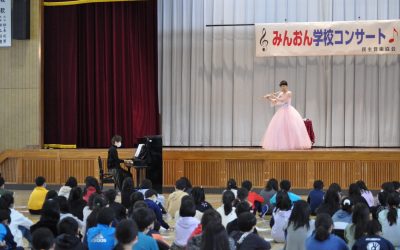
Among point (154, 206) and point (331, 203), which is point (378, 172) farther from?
point (154, 206)

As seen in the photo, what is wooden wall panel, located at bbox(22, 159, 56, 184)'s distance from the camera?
1411 centimetres

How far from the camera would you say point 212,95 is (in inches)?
653

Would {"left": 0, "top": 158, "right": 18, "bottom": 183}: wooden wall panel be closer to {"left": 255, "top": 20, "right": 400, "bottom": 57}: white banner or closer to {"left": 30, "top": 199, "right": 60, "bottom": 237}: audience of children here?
{"left": 255, "top": 20, "right": 400, "bottom": 57}: white banner

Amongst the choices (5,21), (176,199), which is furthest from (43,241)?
(5,21)

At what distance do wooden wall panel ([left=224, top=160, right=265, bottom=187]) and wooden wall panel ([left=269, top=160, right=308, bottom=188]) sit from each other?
0.23 meters

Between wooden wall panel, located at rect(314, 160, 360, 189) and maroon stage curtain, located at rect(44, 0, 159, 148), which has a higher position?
maroon stage curtain, located at rect(44, 0, 159, 148)

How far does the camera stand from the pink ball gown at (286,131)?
14.0m

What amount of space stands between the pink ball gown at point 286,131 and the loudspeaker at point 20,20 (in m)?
5.44

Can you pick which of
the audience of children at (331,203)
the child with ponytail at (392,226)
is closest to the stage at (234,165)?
the audience of children at (331,203)

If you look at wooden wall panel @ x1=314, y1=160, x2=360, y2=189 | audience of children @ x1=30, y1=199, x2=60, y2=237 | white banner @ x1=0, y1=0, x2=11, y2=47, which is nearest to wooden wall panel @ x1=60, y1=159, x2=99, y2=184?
white banner @ x1=0, y1=0, x2=11, y2=47

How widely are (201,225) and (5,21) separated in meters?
9.99

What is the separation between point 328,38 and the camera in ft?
48.7

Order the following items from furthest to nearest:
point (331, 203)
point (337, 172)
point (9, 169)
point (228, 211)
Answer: point (9, 169), point (337, 172), point (331, 203), point (228, 211)

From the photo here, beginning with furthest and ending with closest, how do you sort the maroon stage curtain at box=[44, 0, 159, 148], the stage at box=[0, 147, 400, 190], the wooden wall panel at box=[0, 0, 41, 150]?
the maroon stage curtain at box=[44, 0, 159, 148] → the wooden wall panel at box=[0, 0, 41, 150] → the stage at box=[0, 147, 400, 190]
